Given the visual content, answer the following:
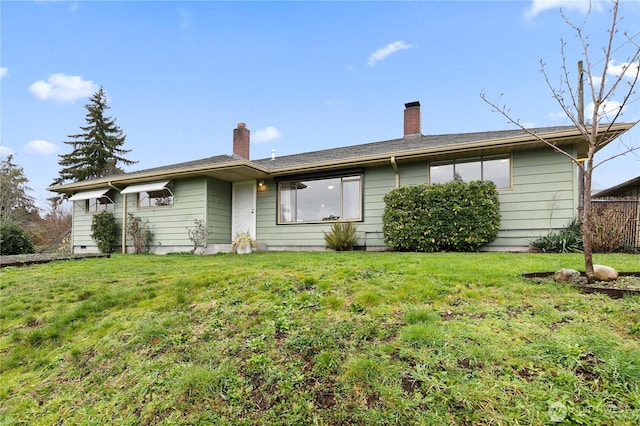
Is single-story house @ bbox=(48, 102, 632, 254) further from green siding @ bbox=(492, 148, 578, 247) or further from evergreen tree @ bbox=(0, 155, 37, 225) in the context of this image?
evergreen tree @ bbox=(0, 155, 37, 225)

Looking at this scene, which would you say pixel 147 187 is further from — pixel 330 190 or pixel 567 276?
pixel 567 276

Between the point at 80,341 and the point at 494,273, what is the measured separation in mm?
4534

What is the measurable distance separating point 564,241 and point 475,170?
240 cm

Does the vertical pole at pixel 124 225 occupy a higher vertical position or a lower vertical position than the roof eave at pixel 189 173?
lower

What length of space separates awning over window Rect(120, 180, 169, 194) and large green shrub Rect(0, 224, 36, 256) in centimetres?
553

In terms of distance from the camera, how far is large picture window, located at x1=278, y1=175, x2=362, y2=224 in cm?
884

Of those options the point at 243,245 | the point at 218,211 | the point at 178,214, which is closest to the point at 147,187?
the point at 178,214

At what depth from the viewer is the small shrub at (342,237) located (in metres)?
8.34

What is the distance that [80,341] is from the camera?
3.00m


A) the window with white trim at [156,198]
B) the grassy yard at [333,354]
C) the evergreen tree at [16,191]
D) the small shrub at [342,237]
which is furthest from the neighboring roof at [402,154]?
the evergreen tree at [16,191]

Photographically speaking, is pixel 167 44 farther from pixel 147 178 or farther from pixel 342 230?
pixel 342 230

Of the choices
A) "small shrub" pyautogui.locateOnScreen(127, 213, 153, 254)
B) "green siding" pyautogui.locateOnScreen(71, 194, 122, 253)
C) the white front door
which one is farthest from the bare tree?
"green siding" pyautogui.locateOnScreen(71, 194, 122, 253)

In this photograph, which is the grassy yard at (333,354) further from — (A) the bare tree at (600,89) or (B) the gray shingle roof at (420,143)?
(B) the gray shingle roof at (420,143)

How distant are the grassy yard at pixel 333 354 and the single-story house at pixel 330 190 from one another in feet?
14.3
